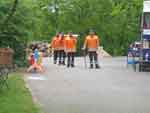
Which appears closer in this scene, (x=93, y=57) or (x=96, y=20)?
(x=93, y=57)

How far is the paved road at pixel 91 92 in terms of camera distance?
14413 mm

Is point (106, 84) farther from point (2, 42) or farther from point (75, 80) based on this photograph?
point (2, 42)

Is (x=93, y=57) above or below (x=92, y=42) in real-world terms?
below

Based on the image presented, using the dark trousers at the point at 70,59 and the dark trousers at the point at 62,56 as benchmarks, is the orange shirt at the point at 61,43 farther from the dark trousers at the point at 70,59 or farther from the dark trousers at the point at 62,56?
the dark trousers at the point at 70,59

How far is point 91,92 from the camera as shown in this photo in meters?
17.8

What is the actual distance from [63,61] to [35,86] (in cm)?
1252

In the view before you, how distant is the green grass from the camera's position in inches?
523

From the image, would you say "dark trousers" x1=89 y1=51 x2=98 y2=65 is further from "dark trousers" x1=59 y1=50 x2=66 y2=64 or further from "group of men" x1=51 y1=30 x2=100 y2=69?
"dark trousers" x1=59 y1=50 x2=66 y2=64

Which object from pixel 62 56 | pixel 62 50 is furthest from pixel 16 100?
pixel 62 56

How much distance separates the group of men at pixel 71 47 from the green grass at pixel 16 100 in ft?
35.1

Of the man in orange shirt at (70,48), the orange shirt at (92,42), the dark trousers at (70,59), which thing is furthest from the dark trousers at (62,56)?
the orange shirt at (92,42)

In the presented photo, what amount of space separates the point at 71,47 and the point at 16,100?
1599 centimetres

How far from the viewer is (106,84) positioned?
806 inches

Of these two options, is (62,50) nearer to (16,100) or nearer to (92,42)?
(92,42)
